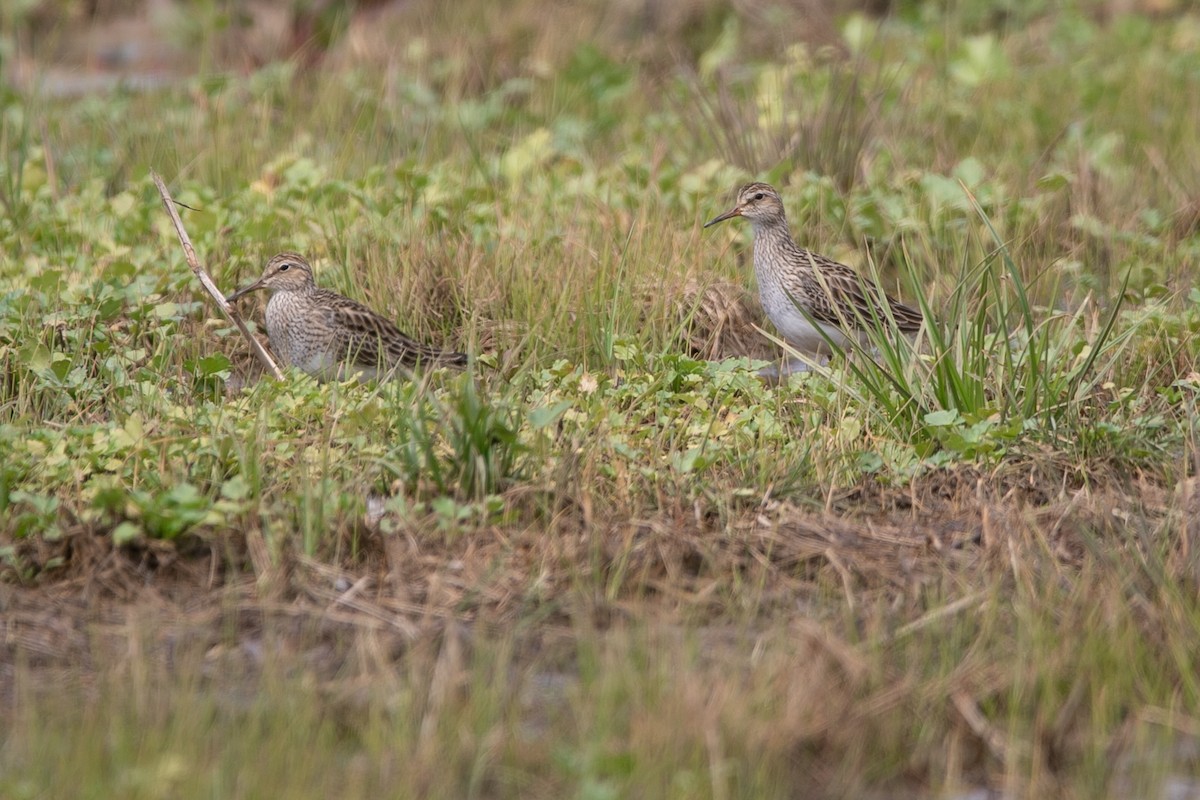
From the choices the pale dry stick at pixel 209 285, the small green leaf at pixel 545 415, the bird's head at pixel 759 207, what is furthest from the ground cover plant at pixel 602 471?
the bird's head at pixel 759 207

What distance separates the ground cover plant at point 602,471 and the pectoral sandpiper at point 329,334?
0.25m

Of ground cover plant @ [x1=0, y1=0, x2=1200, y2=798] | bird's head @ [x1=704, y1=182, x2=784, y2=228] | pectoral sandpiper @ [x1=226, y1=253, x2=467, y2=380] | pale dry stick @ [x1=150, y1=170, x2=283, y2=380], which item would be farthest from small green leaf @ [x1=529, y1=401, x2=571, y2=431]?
bird's head @ [x1=704, y1=182, x2=784, y2=228]

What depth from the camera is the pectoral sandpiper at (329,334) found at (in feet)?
22.4

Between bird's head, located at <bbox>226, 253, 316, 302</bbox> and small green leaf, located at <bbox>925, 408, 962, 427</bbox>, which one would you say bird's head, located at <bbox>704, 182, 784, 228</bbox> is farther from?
small green leaf, located at <bbox>925, 408, 962, 427</bbox>

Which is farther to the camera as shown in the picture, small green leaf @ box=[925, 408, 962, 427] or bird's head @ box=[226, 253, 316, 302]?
bird's head @ box=[226, 253, 316, 302]

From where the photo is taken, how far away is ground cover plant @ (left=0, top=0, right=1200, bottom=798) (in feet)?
13.3

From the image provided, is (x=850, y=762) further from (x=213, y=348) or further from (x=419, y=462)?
(x=213, y=348)

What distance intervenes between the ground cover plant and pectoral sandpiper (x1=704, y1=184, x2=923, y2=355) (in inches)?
9.6

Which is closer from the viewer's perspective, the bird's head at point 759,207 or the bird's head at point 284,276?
the bird's head at point 284,276

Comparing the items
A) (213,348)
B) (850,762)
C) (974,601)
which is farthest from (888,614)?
(213,348)

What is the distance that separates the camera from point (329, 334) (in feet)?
22.5

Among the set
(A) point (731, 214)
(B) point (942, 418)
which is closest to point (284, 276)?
(A) point (731, 214)

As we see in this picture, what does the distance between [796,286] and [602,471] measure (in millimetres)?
2219

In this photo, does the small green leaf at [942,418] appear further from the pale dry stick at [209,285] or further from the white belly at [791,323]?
the pale dry stick at [209,285]
